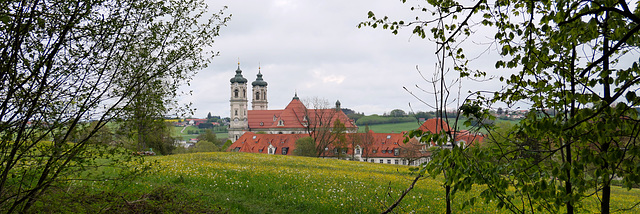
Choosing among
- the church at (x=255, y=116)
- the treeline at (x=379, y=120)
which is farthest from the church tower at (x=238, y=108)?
the treeline at (x=379, y=120)

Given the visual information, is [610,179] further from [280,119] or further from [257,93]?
[257,93]

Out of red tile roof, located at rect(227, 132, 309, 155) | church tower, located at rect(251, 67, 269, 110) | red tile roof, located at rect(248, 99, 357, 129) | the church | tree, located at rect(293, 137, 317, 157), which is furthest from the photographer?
church tower, located at rect(251, 67, 269, 110)

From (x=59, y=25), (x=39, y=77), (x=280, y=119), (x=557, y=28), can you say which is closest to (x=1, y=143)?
(x=39, y=77)

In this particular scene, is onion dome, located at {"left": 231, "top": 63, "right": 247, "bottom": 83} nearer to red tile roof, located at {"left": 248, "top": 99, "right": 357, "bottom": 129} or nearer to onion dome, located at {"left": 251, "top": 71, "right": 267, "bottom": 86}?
onion dome, located at {"left": 251, "top": 71, "right": 267, "bottom": 86}

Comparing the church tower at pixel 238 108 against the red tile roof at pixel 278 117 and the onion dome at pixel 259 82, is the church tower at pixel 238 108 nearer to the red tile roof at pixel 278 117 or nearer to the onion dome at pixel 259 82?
the red tile roof at pixel 278 117

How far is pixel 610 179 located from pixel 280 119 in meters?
108

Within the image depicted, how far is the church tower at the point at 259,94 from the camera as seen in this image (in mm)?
128750

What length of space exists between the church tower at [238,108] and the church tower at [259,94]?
22.3 ft

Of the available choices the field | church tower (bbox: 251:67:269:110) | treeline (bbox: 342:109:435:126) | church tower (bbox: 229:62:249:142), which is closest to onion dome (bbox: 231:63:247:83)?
church tower (bbox: 229:62:249:142)

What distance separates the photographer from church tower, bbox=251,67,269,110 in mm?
128750

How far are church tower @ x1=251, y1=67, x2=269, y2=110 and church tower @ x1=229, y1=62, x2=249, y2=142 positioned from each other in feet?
22.3

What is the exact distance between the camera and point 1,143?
5660mm

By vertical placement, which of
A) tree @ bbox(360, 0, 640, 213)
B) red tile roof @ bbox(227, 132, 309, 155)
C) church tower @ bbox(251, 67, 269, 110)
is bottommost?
red tile roof @ bbox(227, 132, 309, 155)

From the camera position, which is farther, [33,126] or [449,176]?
[33,126]
